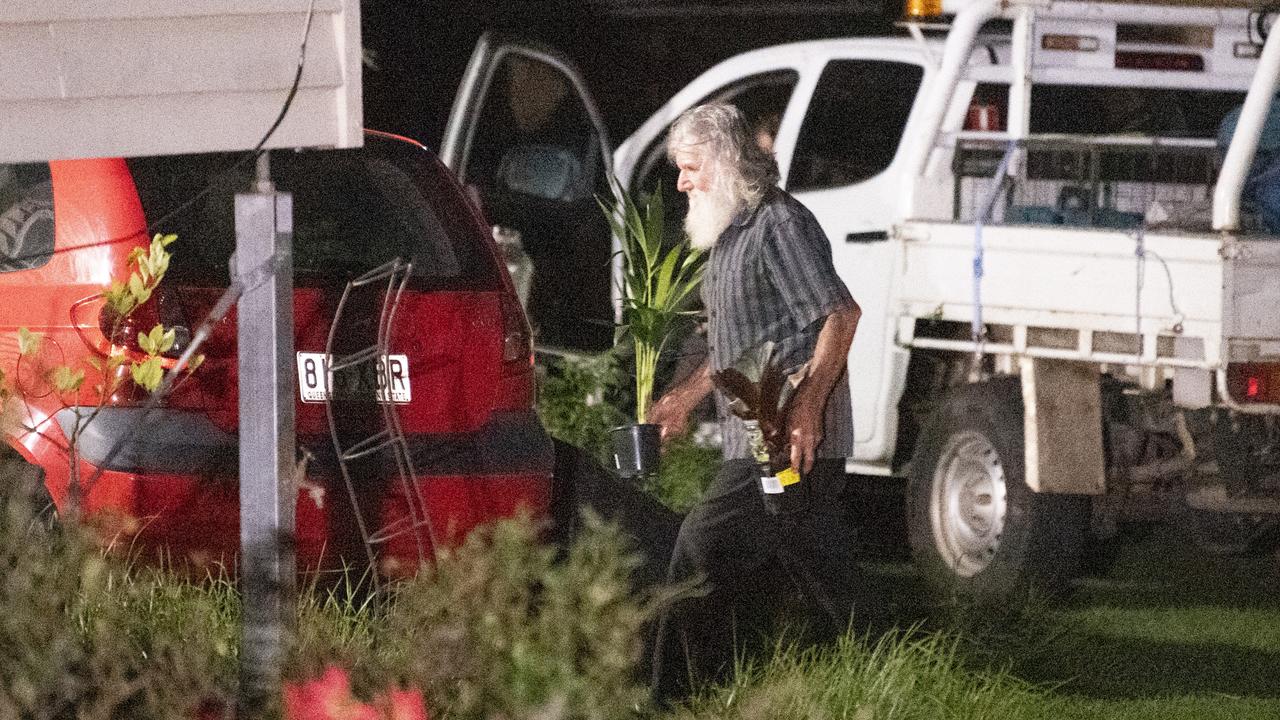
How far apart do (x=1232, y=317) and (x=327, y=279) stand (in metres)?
3.16

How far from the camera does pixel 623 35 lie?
13.7 m

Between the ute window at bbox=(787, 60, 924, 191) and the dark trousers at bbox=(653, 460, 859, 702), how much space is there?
354 centimetres

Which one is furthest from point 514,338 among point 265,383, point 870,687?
point 265,383

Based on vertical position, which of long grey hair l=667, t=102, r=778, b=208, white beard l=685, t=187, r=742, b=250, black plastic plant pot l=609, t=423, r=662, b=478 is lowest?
black plastic plant pot l=609, t=423, r=662, b=478

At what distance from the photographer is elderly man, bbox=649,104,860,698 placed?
5598 millimetres

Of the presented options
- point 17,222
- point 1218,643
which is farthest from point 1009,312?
point 17,222

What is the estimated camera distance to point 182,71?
455 cm

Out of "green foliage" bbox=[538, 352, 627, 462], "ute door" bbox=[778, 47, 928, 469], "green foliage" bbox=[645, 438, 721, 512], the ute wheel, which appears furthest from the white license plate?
"ute door" bbox=[778, 47, 928, 469]

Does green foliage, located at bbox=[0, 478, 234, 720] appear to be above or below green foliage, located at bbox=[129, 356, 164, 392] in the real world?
below

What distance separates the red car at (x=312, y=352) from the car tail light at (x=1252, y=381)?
8.16ft

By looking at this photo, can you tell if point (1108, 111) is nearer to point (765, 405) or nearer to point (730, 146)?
point (730, 146)

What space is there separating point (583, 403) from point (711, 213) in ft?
11.7

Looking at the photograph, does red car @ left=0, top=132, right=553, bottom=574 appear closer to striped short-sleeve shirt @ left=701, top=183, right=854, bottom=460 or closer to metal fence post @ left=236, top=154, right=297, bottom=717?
striped short-sleeve shirt @ left=701, top=183, right=854, bottom=460

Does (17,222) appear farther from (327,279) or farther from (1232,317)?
(1232,317)
